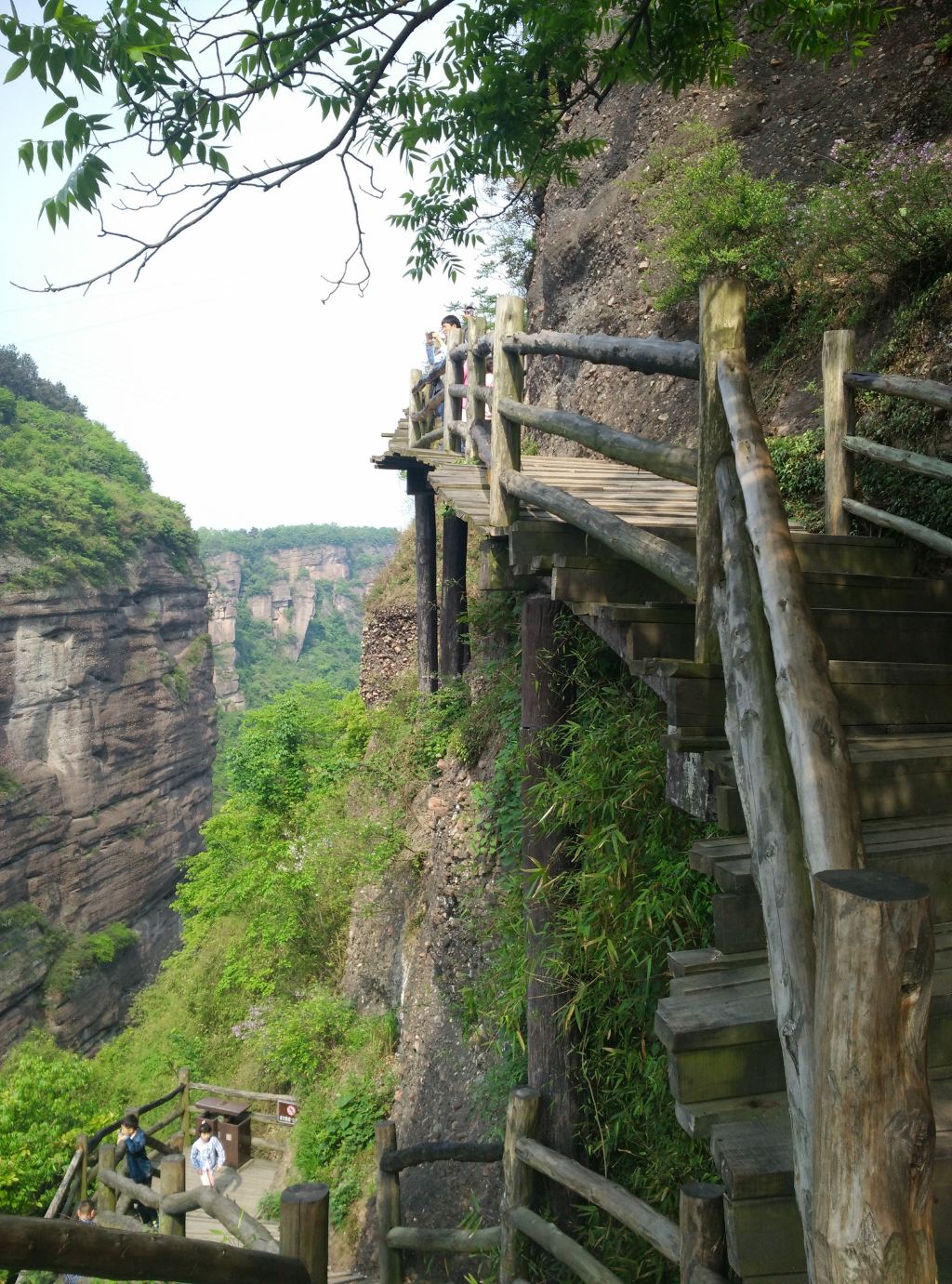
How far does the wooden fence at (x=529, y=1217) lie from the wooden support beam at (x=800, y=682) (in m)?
1.66

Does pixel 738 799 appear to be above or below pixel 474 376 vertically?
below

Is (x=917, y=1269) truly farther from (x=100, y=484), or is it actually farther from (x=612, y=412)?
(x=100, y=484)

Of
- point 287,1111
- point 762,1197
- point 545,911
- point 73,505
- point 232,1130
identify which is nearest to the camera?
point 762,1197

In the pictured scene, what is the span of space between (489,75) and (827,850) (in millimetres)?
3839

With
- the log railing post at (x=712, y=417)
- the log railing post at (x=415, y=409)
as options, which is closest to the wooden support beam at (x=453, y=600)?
the log railing post at (x=415, y=409)

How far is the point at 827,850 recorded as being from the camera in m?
1.42

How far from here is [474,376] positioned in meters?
5.70

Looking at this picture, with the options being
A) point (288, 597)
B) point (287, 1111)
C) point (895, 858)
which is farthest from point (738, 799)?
point (288, 597)

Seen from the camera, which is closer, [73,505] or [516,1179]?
[516,1179]

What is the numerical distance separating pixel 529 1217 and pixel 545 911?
123 centimetres

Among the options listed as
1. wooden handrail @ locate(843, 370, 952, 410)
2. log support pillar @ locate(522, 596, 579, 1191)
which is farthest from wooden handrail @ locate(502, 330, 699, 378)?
log support pillar @ locate(522, 596, 579, 1191)

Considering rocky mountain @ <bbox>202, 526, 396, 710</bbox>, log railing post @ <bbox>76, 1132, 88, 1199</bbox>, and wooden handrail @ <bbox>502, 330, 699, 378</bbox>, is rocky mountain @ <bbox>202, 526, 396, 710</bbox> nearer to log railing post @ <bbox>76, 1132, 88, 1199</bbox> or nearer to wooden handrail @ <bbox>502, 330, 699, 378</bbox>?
log railing post @ <bbox>76, 1132, 88, 1199</bbox>

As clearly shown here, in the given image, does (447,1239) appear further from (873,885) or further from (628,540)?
(873,885)

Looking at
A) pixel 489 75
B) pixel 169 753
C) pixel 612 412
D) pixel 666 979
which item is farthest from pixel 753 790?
pixel 169 753
